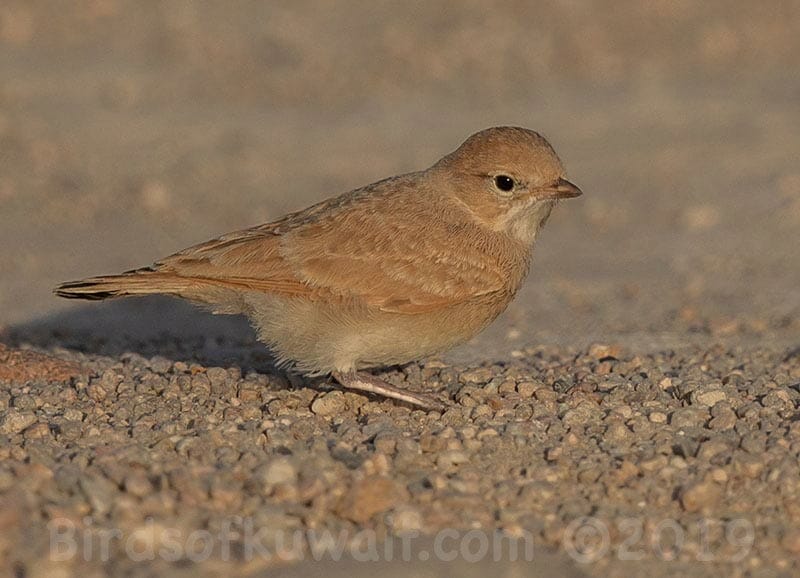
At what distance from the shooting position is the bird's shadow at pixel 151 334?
7844 millimetres

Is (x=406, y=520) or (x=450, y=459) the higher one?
(x=450, y=459)

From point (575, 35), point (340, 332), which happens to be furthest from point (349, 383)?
point (575, 35)

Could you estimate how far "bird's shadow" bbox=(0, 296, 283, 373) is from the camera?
25.7 feet

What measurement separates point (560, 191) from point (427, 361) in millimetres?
1429

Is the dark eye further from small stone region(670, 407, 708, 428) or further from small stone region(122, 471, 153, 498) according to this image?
small stone region(122, 471, 153, 498)

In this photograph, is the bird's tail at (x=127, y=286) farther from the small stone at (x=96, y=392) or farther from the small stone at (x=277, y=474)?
the small stone at (x=277, y=474)

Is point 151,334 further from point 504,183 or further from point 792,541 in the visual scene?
point 792,541

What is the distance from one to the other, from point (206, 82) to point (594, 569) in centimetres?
1282

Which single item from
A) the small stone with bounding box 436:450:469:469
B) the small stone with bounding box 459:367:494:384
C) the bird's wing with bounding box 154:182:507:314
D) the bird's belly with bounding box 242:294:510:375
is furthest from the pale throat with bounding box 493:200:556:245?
the small stone with bounding box 436:450:469:469

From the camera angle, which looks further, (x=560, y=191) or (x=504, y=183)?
(x=504, y=183)

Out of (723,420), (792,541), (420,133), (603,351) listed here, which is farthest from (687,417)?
(420,133)

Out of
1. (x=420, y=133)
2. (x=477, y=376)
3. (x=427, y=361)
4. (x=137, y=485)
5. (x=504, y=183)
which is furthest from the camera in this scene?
(x=420, y=133)

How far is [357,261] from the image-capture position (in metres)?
6.61

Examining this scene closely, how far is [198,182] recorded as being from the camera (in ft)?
45.2
